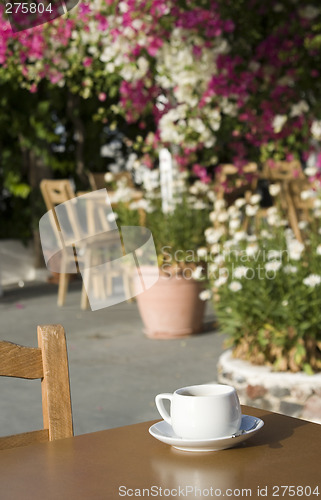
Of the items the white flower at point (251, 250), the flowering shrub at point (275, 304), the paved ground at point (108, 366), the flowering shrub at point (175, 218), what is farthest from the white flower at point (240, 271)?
the flowering shrub at point (175, 218)

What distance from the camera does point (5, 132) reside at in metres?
7.96

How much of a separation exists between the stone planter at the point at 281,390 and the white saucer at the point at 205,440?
6.23ft

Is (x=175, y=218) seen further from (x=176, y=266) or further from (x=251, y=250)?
(x=251, y=250)

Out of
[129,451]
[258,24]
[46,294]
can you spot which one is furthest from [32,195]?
[129,451]

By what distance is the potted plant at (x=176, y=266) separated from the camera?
460 cm

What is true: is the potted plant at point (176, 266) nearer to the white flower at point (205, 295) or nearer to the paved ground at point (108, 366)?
the paved ground at point (108, 366)

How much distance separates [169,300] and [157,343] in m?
0.26

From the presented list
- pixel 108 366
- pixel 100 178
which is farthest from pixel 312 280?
pixel 100 178

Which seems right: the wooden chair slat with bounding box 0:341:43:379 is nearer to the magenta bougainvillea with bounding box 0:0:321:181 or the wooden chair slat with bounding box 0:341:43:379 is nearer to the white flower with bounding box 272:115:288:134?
the magenta bougainvillea with bounding box 0:0:321:181

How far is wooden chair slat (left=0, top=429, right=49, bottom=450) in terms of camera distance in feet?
3.73

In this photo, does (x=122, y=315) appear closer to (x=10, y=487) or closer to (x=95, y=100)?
(x=95, y=100)

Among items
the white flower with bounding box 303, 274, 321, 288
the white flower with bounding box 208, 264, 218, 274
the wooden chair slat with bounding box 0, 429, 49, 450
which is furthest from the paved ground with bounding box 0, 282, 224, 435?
the wooden chair slat with bounding box 0, 429, 49, 450

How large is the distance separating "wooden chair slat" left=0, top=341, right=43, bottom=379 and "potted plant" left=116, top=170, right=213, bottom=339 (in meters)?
3.30

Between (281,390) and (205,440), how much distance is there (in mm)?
2013
